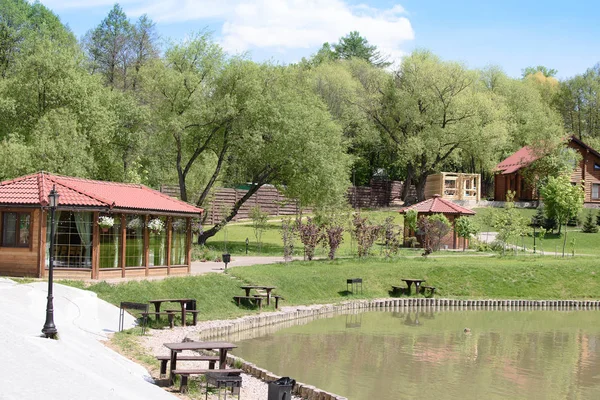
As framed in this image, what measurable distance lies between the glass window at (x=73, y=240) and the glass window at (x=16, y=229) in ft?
2.71

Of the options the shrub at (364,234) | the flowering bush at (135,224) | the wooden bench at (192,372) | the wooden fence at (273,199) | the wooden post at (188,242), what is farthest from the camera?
the wooden fence at (273,199)

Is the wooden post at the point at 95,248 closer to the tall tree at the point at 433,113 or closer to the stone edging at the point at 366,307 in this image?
the stone edging at the point at 366,307

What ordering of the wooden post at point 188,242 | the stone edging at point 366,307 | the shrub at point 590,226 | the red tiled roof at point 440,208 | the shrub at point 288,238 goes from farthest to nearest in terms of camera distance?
the shrub at point 590,226 < the red tiled roof at point 440,208 < the shrub at point 288,238 < the wooden post at point 188,242 < the stone edging at point 366,307

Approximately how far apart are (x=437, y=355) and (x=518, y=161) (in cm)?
4364

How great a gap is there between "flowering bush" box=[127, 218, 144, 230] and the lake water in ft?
23.3

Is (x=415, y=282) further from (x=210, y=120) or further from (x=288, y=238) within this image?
(x=210, y=120)

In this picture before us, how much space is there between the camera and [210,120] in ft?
128

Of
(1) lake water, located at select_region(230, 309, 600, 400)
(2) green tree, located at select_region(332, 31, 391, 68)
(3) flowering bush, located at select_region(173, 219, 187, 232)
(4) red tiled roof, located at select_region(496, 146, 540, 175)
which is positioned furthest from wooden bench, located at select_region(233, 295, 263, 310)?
(2) green tree, located at select_region(332, 31, 391, 68)

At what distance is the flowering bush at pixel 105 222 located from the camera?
80.8ft

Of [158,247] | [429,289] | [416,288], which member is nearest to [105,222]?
[158,247]

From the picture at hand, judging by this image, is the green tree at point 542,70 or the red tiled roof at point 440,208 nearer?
the red tiled roof at point 440,208

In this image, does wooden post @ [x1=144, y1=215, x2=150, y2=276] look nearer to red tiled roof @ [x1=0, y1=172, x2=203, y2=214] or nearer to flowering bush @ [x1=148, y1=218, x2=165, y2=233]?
flowering bush @ [x1=148, y1=218, x2=165, y2=233]

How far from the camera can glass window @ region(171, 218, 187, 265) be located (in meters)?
28.5

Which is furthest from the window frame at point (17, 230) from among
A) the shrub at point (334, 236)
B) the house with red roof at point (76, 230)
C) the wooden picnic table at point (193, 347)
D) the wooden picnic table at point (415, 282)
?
the wooden picnic table at point (415, 282)
